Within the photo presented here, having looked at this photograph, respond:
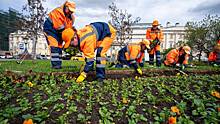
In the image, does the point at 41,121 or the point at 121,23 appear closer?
the point at 41,121

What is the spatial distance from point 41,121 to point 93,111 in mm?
694

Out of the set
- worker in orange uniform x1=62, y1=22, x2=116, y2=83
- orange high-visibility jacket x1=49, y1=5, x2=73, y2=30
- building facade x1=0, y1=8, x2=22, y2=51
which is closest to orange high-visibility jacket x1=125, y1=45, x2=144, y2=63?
worker in orange uniform x1=62, y1=22, x2=116, y2=83

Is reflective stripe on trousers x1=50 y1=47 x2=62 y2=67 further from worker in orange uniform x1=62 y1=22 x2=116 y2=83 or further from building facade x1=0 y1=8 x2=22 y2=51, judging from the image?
building facade x1=0 y1=8 x2=22 y2=51

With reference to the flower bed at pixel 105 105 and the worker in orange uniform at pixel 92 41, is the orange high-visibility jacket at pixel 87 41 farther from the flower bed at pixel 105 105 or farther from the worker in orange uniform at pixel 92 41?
the flower bed at pixel 105 105

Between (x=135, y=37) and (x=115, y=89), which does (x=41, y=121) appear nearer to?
(x=115, y=89)

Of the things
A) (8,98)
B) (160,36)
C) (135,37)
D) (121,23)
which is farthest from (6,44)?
(8,98)

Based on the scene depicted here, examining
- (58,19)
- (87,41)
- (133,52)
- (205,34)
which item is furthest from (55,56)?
(205,34)

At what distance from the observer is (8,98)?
120 inches

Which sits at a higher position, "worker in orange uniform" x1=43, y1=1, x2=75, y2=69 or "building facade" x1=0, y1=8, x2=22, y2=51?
"building facade" x1=0, y1=8, x2=22, y2=51

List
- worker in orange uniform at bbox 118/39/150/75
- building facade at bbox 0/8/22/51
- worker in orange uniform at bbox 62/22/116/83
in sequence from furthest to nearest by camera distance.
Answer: building facade at bbox 0/8/22/51 < worker in orange uniform at bbox 118/39/150/75 < worker in orange uniform at bbox 62/22/116/83

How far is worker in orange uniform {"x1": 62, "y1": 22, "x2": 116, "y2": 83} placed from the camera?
4547 mm

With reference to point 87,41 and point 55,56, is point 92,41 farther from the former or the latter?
point 55,56

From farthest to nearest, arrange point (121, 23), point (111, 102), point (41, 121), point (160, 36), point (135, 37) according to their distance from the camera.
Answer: point (135, 37) → point (121, 23) → point (160, 36) → point (111, 102) → point (41, 121)

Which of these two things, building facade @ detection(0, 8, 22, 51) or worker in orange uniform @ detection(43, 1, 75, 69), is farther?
building facade @ detection(0, 8, 22, 51)
